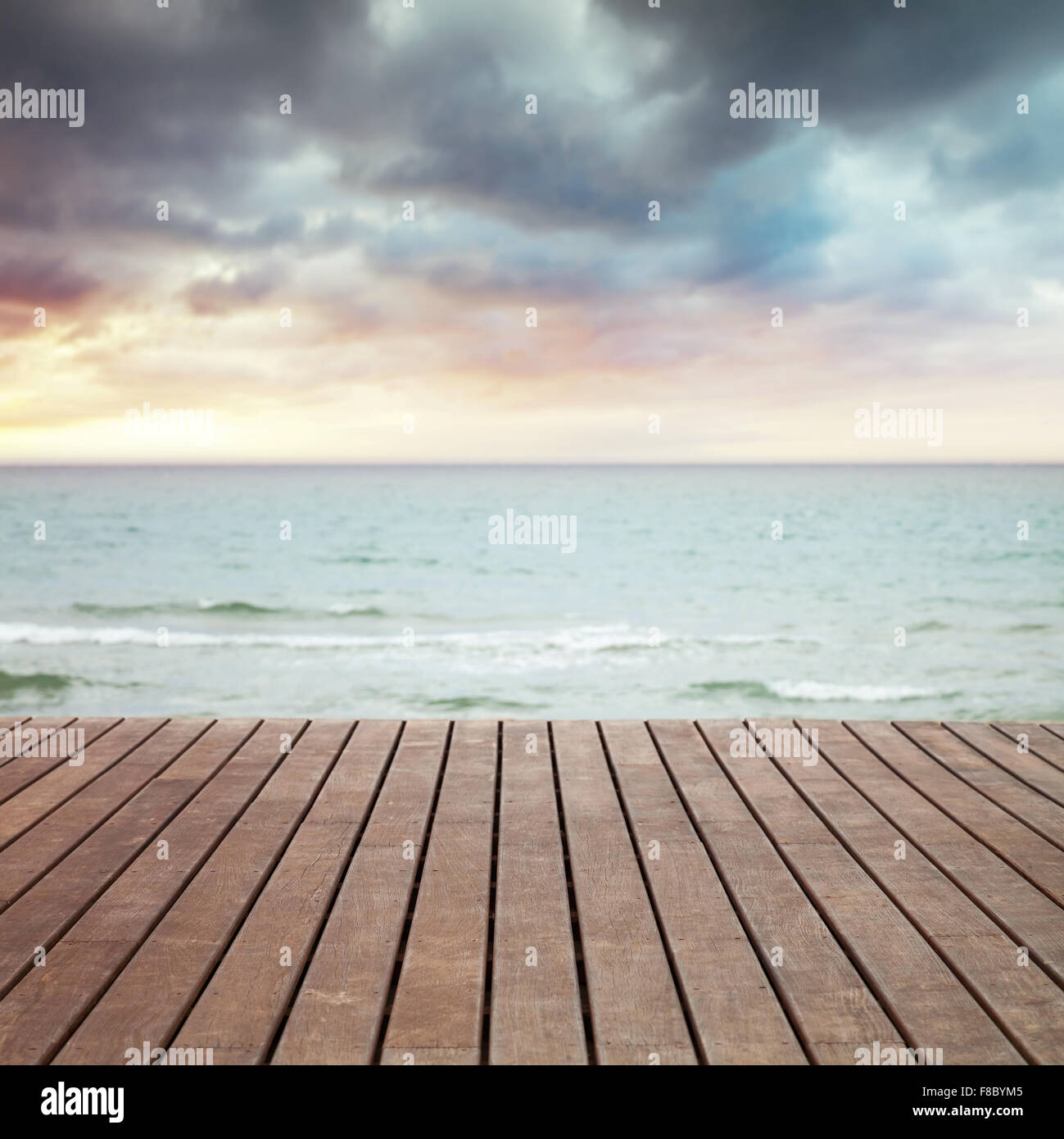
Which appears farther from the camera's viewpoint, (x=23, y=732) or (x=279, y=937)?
(x=23, y=732)

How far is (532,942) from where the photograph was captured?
6.00 ft

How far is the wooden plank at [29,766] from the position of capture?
282cm

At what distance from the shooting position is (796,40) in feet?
26.2

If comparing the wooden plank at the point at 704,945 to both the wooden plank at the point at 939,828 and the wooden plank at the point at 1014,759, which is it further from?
the wooden plank at the point at 1014,759

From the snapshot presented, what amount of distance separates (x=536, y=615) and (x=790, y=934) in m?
12.1

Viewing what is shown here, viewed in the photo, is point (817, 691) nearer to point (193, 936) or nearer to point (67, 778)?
point (67, 778)

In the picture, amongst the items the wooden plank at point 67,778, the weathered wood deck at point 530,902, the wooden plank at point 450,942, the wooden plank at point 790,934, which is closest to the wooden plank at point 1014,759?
the weathered wood deck at point 530,902

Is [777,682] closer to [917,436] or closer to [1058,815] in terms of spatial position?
[1058,815]

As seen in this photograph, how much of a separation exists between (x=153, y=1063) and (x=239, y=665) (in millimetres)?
9307

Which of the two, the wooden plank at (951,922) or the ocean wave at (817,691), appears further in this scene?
the ocean wave at (817,691)

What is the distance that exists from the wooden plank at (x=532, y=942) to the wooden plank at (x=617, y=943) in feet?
0.12

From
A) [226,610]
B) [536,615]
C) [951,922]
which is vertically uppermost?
[951,922]

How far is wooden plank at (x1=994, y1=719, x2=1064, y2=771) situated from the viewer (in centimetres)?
321

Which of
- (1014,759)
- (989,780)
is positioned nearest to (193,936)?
(989,780)
